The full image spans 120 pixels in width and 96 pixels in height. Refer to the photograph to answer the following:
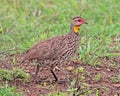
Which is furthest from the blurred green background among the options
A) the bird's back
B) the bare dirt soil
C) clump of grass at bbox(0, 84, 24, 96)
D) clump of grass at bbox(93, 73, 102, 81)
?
clump of grass at bbox(0, 84, 24, 96)

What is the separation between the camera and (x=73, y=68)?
8.74 meters

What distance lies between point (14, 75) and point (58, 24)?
9.72 feet

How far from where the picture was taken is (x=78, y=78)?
7.77 meters

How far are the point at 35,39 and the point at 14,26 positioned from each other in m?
0.74

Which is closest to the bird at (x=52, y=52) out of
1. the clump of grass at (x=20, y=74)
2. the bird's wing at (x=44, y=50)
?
the bird's wing at (x=44, y=50)

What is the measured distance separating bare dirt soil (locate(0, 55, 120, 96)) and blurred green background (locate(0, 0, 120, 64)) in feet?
0.70

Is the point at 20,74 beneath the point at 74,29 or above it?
beneath

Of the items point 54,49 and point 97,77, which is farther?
point 97,77

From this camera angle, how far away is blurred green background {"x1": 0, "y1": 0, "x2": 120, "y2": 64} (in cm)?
955

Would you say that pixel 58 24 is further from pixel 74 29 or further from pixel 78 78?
pixel 78 78

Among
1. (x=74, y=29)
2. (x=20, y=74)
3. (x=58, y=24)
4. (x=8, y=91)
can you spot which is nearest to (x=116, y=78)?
(x=74, y=29)

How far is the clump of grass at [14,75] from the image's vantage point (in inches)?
318

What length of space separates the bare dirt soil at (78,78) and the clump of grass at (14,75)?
0.07 metres

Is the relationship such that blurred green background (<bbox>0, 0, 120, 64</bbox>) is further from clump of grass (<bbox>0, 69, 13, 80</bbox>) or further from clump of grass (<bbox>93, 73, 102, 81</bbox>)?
clump of grass (<bbox>0, 69, 13, 80</bbox>)
